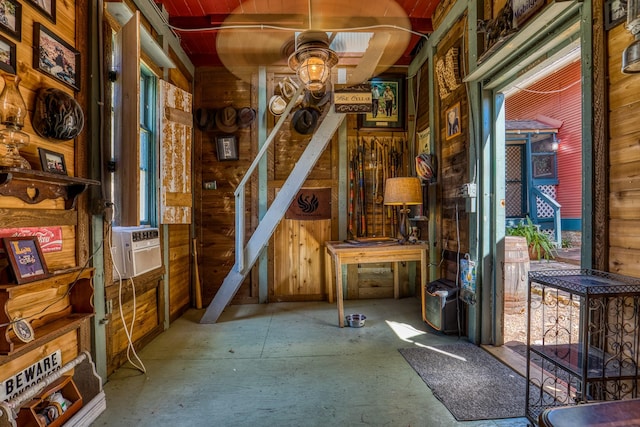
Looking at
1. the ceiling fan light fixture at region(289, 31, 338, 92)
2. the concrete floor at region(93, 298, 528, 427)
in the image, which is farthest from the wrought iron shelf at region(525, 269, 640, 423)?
the ceiling fan light fixture at region(289, 31, 338, 92)

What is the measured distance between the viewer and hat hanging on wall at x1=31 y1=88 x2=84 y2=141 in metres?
1.83

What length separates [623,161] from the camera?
164 cm

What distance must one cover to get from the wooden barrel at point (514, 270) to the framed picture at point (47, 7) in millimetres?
3875

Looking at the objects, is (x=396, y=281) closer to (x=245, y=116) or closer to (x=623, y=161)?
(x=245, y=116)

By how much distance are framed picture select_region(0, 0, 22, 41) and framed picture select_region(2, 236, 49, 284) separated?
3.50 feet

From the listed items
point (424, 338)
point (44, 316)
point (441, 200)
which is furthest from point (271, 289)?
point (44, 316)

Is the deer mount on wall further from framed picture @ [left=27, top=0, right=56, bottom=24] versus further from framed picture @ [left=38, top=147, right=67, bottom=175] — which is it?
framed picture @ [left=38, top=147, right=67, bottom=175]

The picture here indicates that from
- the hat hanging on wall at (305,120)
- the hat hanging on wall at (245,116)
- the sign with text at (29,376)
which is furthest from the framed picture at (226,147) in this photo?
the sign with text at (29,376)

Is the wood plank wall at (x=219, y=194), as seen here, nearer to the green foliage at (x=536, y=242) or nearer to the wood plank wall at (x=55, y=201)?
the wood plank wall at (x=55, y=201)

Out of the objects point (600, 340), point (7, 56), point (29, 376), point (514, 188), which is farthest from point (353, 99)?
point (514, 188)

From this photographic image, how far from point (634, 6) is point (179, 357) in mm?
3544

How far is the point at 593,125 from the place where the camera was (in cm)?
177

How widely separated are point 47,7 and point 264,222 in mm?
2567

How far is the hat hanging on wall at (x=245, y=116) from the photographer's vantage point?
4.36m
